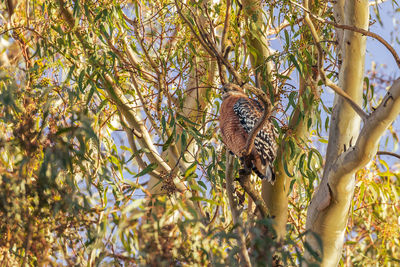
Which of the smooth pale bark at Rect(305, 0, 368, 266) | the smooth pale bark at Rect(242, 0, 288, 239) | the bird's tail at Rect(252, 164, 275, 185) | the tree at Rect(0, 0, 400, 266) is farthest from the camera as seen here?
the smooth pale bark at Rect(242, 0, 288, 239)

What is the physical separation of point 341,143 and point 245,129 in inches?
24.1

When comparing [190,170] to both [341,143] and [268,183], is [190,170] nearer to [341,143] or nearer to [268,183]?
[268,183]

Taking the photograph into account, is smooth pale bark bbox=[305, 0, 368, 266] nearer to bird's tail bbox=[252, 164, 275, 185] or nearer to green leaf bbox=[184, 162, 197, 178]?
bird's tail bbox=[252, 164, 275, 185]

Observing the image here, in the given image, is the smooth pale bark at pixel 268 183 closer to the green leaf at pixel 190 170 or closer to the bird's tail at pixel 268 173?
the bird's tail at pixel 268 173

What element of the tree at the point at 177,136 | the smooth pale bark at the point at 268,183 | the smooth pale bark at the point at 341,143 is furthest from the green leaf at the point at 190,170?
the smooth pale bark at the point at 341,143

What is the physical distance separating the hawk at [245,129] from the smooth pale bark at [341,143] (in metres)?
0.40

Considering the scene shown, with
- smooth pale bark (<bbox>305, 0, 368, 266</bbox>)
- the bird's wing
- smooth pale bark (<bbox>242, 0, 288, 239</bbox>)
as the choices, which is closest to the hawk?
the bird's wing

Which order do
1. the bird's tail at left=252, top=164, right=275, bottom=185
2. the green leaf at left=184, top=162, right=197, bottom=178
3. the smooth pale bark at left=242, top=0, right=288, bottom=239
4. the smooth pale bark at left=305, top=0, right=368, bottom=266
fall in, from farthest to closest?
1. the smooth pale bark at left=242, top=0, right=288, bottom=239
2. the bird's tail at left=252, top=164, right=275, bottom=185
3. the green leaf at left=184, top=162, right=197, bottom=178
4. the smooth pale bark at left=305, top=0, right=368, bottom=266

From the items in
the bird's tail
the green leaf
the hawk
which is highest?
the hawk

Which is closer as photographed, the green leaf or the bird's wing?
the green leaf

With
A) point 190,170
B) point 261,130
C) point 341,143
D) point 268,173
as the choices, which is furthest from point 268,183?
point 341,143

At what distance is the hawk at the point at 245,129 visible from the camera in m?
3.20

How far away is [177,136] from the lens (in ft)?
10.4

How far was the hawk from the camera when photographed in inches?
126
